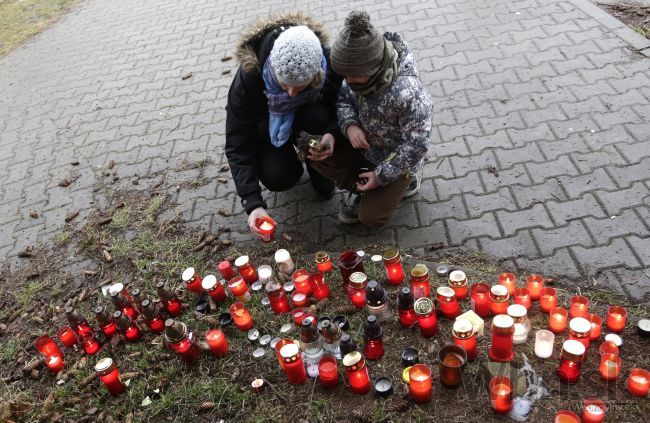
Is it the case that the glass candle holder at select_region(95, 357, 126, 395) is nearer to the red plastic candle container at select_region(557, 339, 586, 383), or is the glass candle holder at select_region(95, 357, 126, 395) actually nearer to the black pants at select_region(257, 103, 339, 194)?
the black pants at select_region(257, 103, 339, 194)

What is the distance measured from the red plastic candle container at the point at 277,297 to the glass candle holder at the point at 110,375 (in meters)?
0.98

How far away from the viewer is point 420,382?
2463mm

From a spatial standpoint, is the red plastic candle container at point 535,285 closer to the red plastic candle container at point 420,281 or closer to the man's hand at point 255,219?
the red plastic candle container at point 420,281

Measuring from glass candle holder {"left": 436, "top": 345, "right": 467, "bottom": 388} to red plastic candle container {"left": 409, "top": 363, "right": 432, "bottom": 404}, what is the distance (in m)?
0.08

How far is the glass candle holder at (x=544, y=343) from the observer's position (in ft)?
8.48

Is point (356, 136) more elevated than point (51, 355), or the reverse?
point (356, 136)

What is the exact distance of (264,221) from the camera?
3480 mm

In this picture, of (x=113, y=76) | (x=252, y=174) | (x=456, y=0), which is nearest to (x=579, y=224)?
(x=252, y=174)

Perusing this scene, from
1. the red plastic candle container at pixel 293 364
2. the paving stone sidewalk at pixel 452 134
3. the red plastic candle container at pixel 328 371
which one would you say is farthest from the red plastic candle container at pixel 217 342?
the paving stone sidewalk at pixel 452 134

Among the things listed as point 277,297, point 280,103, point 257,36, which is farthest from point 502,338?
point 257,36

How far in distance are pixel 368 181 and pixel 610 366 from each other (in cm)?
172

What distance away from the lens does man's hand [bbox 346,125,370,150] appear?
11.0 feet

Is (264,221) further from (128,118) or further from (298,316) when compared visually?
(128,118)

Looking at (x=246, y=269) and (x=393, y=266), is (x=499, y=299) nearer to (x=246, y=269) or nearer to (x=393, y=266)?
(x=393, y=266)
